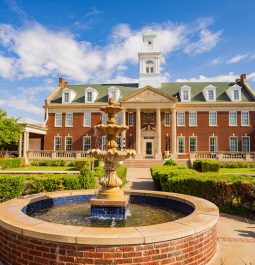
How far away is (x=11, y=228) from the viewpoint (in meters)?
5.20

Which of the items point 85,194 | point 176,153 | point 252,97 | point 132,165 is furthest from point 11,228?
point 252,97

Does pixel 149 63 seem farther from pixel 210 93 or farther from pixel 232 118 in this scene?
pixel 232 118

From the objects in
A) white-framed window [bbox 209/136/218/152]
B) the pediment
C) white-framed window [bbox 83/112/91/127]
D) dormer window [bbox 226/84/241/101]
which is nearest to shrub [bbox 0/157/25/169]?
white-framed window [bbox 83/112/91/127]

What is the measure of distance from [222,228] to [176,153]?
29193mm

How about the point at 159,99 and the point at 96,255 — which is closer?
the point at 96,255

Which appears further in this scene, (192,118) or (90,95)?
(90,95)

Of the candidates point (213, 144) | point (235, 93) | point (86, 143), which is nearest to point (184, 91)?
point (235, 93)

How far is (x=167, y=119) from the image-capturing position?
40.8 metres

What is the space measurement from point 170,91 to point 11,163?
83.2 ft

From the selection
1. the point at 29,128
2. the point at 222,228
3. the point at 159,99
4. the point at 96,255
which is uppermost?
the point at 159,99

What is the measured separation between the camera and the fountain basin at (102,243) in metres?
4.59

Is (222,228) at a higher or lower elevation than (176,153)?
lower

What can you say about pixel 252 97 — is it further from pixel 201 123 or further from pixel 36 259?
pixel 36 259

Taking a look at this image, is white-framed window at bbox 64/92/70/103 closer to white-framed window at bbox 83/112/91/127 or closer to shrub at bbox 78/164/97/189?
white-framed window at bbox 83/112/91/127
